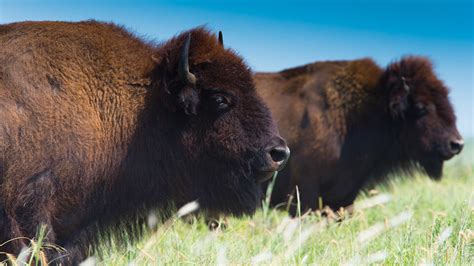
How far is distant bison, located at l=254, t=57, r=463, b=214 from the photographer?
7938 millimetres

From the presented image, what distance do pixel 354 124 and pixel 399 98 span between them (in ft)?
2.03

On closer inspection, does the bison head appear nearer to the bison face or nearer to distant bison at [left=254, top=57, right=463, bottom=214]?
distant bison at [left=254, top=57, right=463, bottom=214]

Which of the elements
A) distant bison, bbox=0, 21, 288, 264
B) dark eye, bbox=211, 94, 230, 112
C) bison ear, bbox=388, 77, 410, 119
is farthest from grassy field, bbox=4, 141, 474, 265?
bison ear, bbox=388, 77, 410, 119

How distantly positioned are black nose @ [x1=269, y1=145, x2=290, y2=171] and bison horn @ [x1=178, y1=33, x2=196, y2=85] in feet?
2.16

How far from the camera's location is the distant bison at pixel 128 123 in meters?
4.04

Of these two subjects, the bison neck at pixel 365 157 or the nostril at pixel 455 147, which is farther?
the nostril at pixel 455 147

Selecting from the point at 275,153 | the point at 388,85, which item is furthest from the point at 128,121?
the point at 388,85

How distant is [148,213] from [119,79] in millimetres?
869

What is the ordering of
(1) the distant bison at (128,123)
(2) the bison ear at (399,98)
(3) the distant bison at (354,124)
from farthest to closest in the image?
(2) the bison ear at (399,98) < (3) the distant bison at (354,124) < (1) the distant bison at (128,123)

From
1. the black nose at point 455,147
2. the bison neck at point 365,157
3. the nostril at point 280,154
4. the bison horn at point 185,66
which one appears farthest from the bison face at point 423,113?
the bison horn at point 185,66

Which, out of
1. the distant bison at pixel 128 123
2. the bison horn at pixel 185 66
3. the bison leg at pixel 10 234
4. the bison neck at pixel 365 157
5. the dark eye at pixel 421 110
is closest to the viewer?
the bison leg at pixel 10 234

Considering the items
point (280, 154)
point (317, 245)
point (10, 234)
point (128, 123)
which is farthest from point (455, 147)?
point (10, 234)

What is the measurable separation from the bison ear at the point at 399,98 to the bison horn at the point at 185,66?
4.42 m

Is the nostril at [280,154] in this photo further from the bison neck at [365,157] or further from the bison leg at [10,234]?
the bison neck at [365,157]
